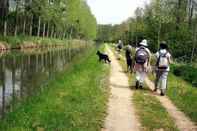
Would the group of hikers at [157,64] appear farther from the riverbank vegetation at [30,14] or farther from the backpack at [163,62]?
the riverbank vegetation at [30,14]

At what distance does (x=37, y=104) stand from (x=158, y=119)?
368 centimetres

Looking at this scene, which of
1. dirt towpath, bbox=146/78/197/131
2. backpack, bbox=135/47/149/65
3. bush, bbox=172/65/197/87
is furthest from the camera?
bush, bbox=172/65/197/87

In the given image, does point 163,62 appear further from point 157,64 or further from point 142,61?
point 142,61

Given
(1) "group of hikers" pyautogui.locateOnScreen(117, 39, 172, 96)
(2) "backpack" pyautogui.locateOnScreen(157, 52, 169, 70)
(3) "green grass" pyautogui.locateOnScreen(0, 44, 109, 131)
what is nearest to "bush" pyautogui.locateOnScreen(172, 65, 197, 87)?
(1) "group of hikers" pyautogui.locateOnScreen(117, 39, 172, 96)

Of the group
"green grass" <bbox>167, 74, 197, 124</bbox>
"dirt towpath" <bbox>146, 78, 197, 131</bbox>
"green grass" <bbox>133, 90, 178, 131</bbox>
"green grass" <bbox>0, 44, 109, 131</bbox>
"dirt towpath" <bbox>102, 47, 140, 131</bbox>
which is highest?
"green grass" <bbox>0, 44, 109, 131</bbox>

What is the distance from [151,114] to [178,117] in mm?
854

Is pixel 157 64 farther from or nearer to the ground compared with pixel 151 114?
farther from the ground

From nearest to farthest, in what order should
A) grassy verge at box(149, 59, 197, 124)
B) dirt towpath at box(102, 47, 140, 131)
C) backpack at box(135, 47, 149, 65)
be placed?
dirt towpath at box(102, 47, 140, 131) < grassy verge at box(149, 59, 197, 124) < backpack at box(135, 47, 149, 65)

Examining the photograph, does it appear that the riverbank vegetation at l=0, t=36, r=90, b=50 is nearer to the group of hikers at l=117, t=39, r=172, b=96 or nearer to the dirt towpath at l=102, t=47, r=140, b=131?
the group of hikers at l=117, t=39, r=172, b=96

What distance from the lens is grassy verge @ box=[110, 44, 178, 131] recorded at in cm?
1310

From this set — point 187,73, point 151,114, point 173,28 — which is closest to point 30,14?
point 173,28

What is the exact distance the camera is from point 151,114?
48.9ft

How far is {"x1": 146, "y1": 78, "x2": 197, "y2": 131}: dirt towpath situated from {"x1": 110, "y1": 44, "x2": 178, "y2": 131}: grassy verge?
0.65 ft

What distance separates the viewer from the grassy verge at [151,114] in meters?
13.1
